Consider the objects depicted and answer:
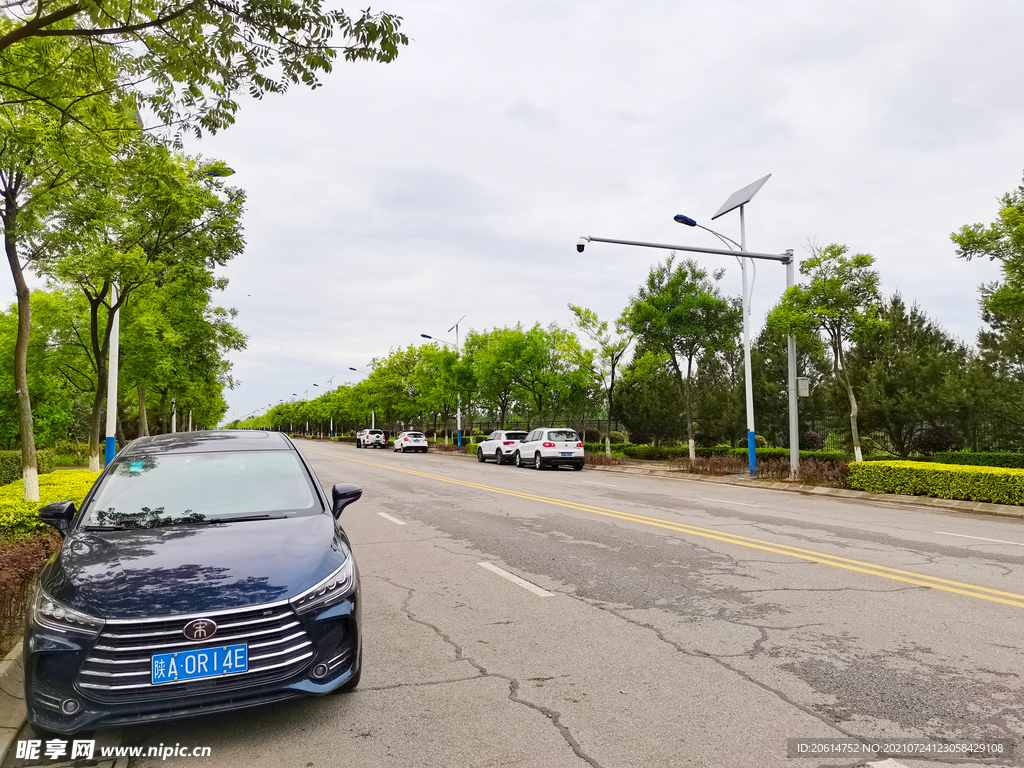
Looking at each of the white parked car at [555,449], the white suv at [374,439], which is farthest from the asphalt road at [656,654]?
the white suv at [374,439]

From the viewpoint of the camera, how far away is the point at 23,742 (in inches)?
140

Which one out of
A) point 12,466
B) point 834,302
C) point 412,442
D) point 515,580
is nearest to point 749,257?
point 834,302

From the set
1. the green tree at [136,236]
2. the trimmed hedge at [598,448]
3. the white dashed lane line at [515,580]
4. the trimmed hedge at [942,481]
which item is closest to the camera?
the white dashed lane line at [515,580]

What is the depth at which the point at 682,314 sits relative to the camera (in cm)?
2733

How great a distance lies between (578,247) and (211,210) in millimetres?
9788

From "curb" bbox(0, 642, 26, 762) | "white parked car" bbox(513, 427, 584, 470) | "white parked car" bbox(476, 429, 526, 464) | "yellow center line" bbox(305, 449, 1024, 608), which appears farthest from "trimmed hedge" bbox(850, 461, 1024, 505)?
"white parked car" bbox(476, 429, 526, 464)

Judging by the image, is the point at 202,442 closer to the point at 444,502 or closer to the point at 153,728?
the point at 153,728

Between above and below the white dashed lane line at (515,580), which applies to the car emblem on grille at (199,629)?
above

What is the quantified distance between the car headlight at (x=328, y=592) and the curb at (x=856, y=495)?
14.8 metres

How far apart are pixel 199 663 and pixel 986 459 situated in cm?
2302

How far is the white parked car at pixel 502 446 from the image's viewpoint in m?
33.2

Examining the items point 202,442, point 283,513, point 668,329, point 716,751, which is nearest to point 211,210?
point 202,442

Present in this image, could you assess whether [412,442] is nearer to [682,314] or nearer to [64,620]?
[682,314]

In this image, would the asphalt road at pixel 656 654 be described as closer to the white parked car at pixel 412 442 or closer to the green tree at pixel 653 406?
the green tree at pixel 653 406
